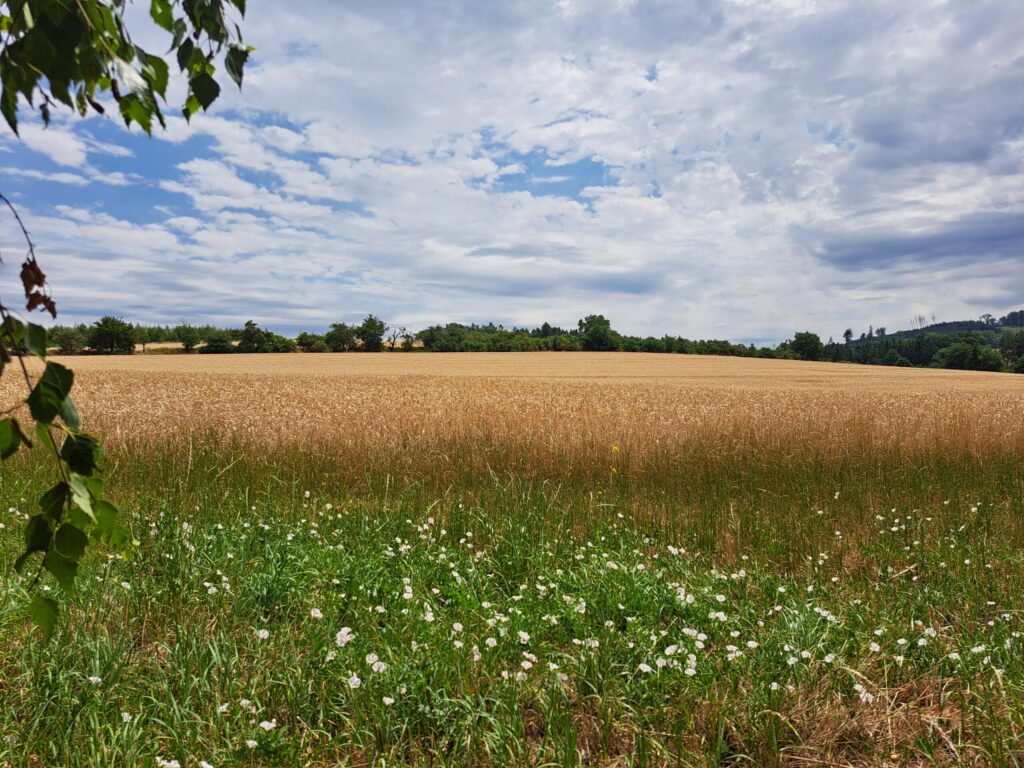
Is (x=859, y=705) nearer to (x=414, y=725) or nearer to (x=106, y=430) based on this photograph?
(x=414, y=725)

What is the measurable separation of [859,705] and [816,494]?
6176 mm

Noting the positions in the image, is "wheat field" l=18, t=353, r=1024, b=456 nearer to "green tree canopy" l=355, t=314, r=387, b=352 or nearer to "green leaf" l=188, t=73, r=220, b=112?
"green leaf" l=188, t=73, r=220, b=112

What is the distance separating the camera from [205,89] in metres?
1.76

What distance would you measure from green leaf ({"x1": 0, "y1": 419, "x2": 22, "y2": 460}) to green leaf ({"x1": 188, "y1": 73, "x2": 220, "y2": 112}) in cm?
101

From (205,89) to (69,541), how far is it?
1.28m

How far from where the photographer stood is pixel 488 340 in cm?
8531

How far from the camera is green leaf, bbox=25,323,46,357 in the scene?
1312 mm

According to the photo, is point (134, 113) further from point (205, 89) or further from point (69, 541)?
point (69, 541)

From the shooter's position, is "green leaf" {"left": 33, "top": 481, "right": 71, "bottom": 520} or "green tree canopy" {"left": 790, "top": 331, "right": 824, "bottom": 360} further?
"green tree canopy" {"left": 790, "top": 331, "right": 824, "bottom": 360}

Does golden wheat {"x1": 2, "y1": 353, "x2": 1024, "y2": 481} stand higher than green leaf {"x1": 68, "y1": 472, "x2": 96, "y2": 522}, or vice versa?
green leaf {"x1": 68, "y1": 472, "x2": 96, "y2": 522}

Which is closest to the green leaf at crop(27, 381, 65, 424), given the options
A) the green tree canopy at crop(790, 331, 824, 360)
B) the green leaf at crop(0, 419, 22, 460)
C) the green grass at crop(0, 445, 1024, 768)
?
the green leaf at crop(0, 419, 22, 460)

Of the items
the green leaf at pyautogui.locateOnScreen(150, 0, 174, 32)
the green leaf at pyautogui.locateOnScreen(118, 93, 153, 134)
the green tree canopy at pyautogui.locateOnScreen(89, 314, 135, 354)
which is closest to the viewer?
the green leaf at pyautogui.locateOnScreen(118, 93, 153, 134)

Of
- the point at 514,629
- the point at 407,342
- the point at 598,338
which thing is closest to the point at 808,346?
the point at 598,338

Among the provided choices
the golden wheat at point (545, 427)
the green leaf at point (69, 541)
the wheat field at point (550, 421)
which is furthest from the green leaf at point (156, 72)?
the wheat field at point (550, 421)
